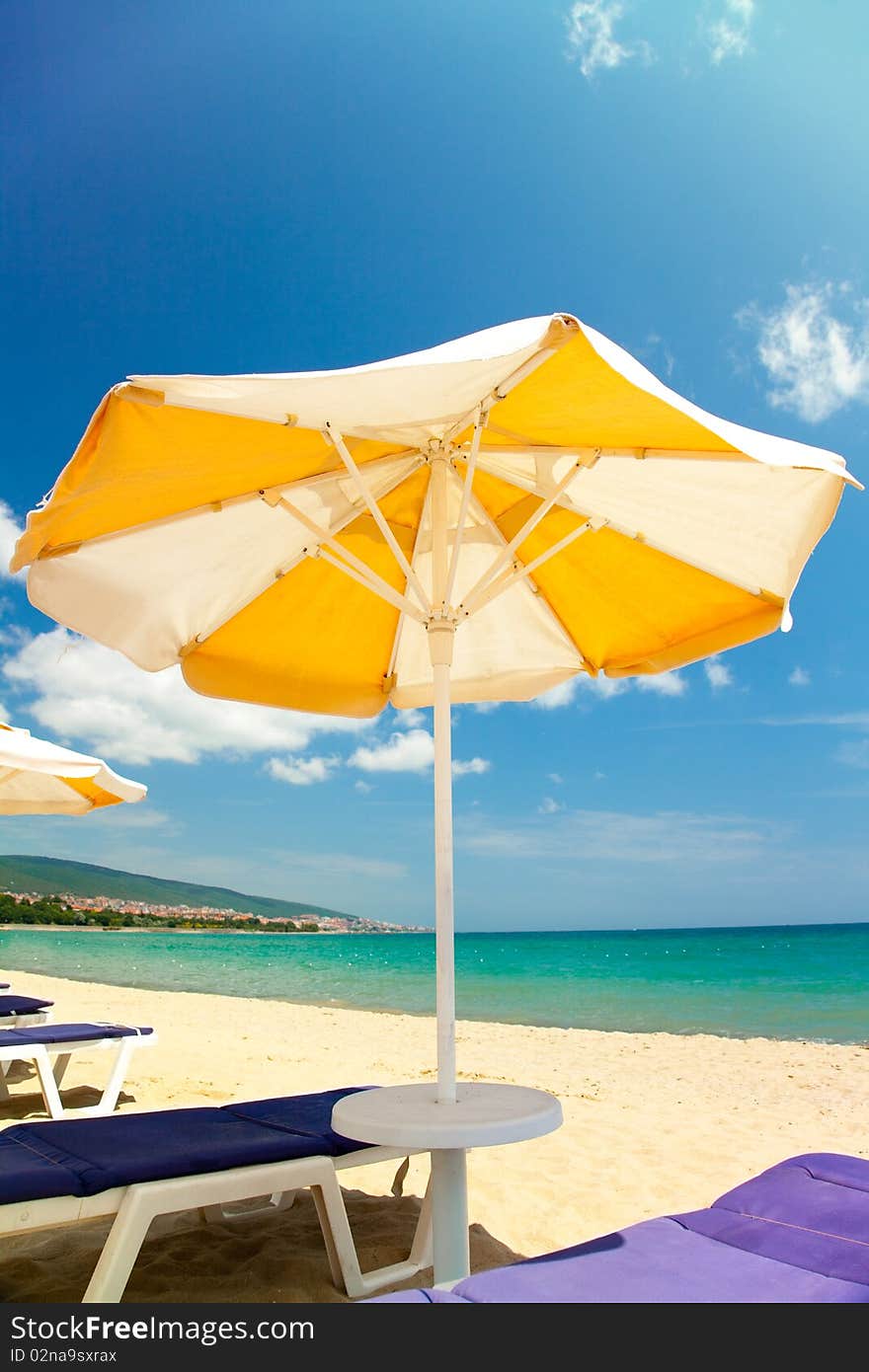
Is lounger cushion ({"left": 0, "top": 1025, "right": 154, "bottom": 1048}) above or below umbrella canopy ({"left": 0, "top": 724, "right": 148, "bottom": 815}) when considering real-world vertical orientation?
below

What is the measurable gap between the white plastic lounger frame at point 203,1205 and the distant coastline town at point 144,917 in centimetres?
6619

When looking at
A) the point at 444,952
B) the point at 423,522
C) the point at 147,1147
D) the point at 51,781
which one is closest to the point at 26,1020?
the point at 51,781

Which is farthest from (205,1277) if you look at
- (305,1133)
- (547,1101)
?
(547,1101)

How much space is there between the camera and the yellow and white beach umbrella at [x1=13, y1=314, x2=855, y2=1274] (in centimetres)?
222

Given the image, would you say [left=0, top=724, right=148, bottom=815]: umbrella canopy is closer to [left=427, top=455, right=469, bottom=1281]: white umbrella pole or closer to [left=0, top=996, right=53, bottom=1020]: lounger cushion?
[left=0, top=996, right=53, bottom=1020]: lounger cushion

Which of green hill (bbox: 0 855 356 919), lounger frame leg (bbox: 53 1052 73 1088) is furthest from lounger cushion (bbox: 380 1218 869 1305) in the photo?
green hill (bbox: 0 855 356 919)

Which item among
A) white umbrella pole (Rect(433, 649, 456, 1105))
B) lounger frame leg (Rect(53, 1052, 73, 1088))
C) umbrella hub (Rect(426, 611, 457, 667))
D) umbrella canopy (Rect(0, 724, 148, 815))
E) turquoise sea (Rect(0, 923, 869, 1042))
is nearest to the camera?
white umbrella pole (Rect(433, 649, 456, 1105))

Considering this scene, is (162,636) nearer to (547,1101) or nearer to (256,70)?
(547,1101)

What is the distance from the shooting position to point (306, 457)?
2.91 metres

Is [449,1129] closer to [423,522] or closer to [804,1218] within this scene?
[804,1218]

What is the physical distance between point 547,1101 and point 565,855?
2259 inches

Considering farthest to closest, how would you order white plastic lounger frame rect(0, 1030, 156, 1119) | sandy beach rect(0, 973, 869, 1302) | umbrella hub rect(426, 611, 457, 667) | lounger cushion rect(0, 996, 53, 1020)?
lounger cushion rect(0, 996, 53, 1020) → white plastic lounger frame rect(0, 1030, 156, 1119) → sandy beach rect(0, 973, 869, 1302) → umbrella hub rect(426, 611, 457, 667)

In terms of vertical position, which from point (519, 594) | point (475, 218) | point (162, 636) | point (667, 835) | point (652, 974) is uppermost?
point (475, 218)

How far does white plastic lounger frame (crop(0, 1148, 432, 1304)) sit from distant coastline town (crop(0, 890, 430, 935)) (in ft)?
217
